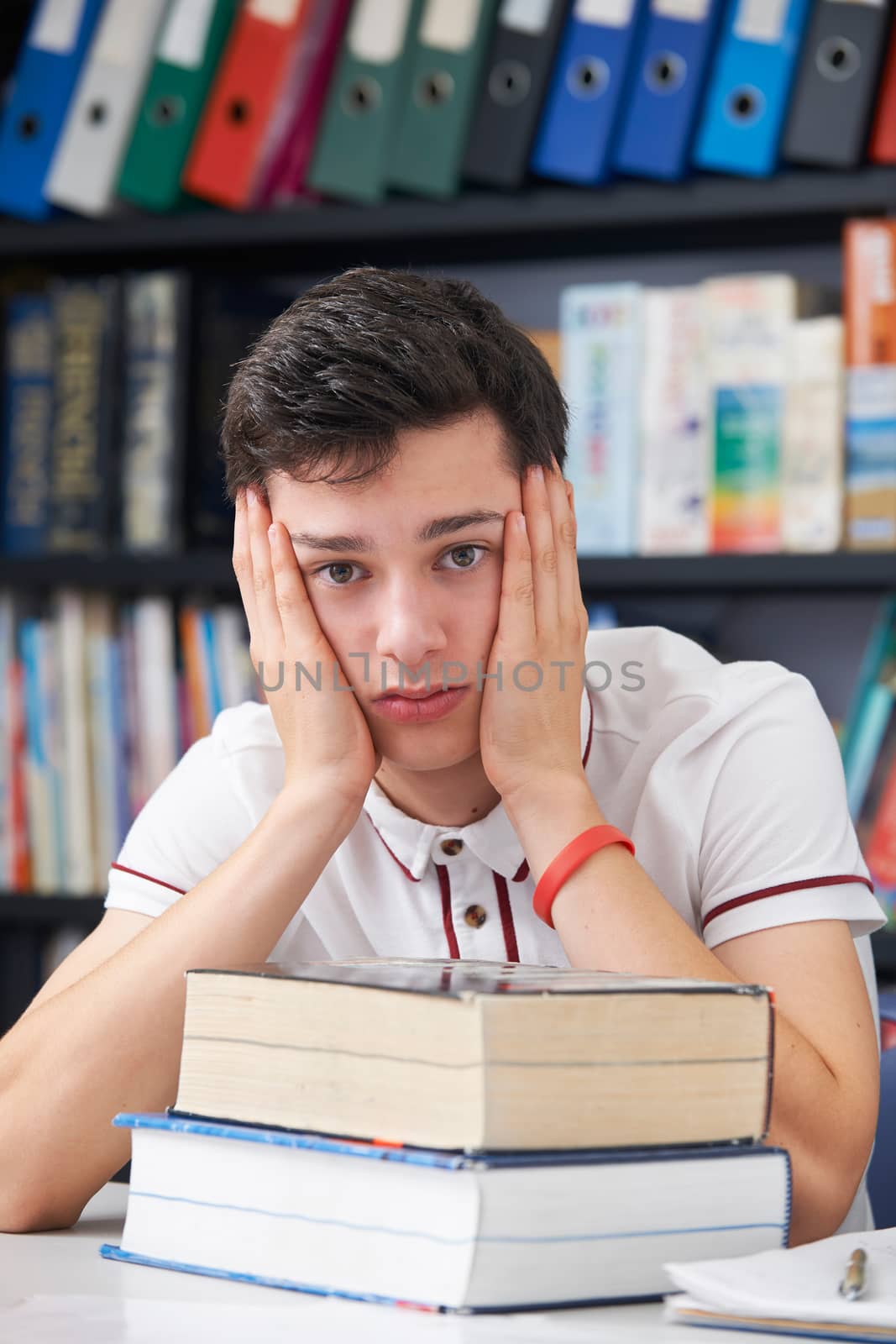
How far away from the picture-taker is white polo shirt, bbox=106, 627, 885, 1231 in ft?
3.36

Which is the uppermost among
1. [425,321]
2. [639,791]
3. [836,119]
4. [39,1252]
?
[836,119]

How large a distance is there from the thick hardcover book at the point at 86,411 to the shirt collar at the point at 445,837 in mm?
1075

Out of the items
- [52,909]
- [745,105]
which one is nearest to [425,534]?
[745,105]

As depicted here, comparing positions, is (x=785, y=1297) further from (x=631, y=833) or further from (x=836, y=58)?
(x=836, y=58)

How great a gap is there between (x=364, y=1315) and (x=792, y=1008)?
1.33 ft

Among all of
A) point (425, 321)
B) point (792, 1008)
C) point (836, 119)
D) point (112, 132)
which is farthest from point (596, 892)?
point (112, 132)

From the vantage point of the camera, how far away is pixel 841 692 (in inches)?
80.0

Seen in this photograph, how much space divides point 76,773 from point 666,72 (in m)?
1.17

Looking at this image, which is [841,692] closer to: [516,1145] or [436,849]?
[436,849]

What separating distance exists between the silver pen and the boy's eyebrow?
1.74 ft

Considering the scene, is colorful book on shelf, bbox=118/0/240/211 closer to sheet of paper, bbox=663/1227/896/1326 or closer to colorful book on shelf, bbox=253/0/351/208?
colorful book on shelf, bbox=253/0/351/208

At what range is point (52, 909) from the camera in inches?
82.0

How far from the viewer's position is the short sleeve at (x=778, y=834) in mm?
1000

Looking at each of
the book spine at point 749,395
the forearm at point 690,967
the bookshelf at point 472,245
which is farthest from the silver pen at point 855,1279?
the book spine at point 749,395
